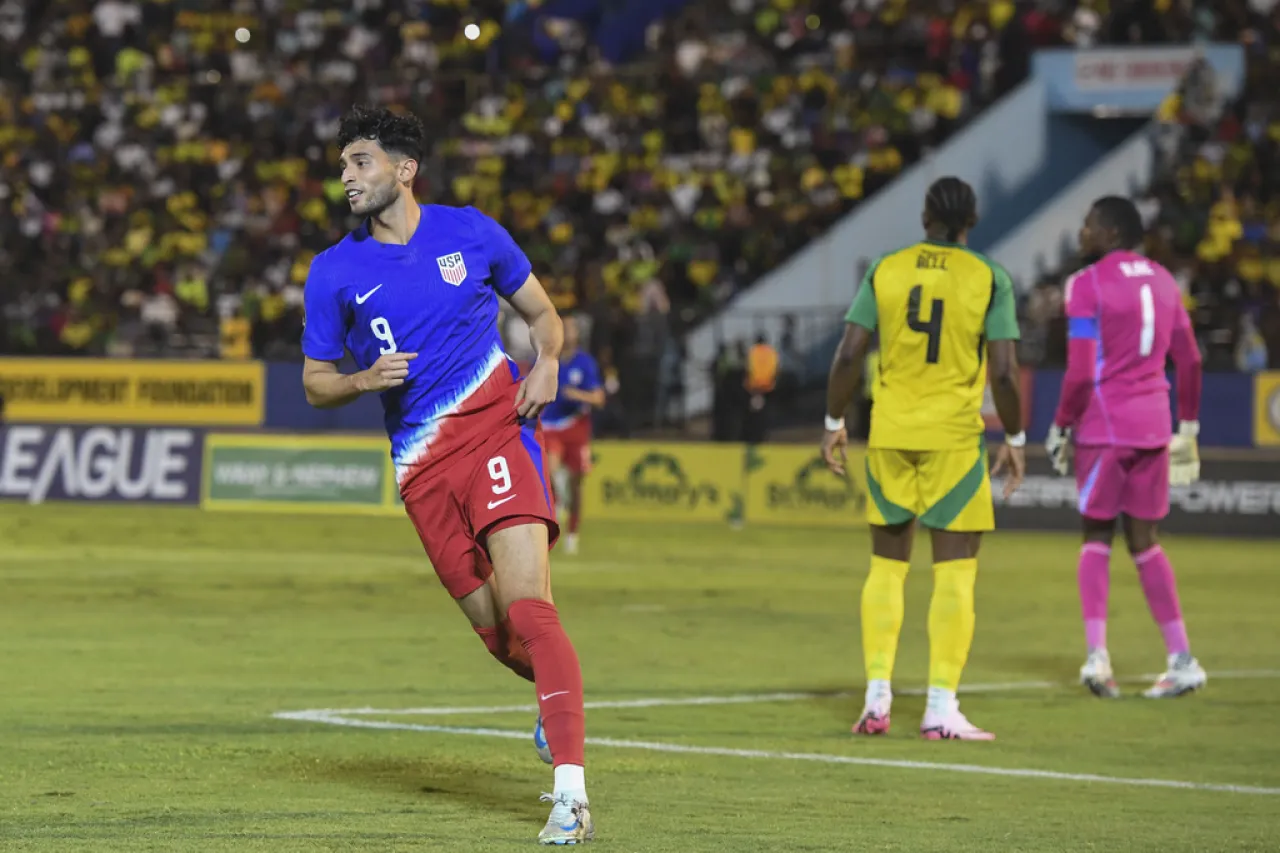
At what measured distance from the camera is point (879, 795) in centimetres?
830

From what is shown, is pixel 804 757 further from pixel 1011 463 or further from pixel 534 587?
pixel 534 587

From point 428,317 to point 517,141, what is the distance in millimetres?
31977

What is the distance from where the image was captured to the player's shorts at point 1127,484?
39.5 ft

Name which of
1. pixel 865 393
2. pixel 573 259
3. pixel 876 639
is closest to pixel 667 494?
pixel 865 393

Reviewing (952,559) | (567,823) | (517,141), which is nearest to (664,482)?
(517,141)

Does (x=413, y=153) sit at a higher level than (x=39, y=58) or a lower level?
lower

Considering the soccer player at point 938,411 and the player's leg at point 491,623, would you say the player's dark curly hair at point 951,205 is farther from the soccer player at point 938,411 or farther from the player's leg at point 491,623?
the player's leg at point 491,623

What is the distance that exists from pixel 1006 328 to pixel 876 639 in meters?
1.54

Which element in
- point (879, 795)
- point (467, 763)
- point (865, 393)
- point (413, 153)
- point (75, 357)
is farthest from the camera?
point (75, 357)

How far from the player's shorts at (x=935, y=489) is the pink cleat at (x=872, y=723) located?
863 mm

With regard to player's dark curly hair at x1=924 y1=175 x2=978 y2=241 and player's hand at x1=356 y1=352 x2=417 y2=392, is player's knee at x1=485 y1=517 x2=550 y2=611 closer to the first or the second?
player's hand at x1=356 y1=352 x2=417 y2=392

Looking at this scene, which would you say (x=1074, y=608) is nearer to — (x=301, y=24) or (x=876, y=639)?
(x=876, y=639)

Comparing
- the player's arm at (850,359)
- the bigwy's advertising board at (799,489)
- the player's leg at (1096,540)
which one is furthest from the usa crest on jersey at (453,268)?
the bigwy's advertising board at (799,489)

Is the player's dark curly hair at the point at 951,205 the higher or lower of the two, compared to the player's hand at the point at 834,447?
higher
